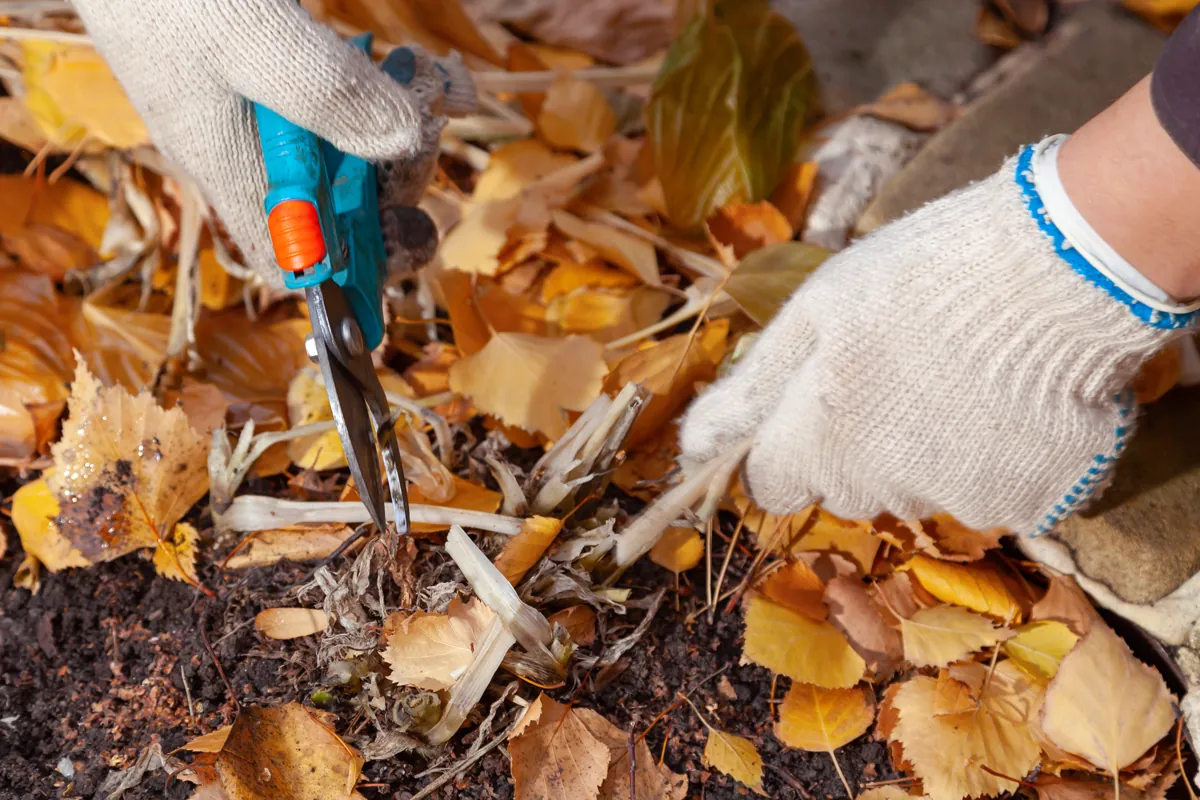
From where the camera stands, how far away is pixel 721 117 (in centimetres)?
123

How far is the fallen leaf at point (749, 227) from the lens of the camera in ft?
3.79

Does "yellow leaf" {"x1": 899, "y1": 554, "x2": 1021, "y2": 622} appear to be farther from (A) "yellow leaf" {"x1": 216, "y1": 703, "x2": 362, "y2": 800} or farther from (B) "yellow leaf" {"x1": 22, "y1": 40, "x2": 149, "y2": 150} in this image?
(B) "yellow leaf" {"x1": 22, "y1": 40, "x2": 149, "y2": 150}

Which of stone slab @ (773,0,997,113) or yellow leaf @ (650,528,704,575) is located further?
stone slab @ (773,0,997,113)

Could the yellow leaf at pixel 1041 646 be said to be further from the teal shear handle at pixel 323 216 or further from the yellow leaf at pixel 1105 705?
the teal shear handle at pixel 323 216

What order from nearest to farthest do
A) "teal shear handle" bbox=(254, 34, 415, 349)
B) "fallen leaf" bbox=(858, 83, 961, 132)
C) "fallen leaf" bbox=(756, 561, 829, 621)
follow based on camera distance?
1. "teal shear handle" bbox=(254, 34, 415, 349)
2. "fallen leaf" bbox=(756, 561, 829, 621)
3. "fallen leaf" bbox=(858, 83, 961, 132)

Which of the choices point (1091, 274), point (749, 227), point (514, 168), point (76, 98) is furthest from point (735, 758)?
point (76, 98)

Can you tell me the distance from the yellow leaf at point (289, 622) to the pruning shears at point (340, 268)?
0.14 m

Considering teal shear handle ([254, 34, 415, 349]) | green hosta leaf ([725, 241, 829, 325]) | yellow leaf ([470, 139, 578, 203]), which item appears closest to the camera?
teal shear handle ([254, 34, 415, 349])

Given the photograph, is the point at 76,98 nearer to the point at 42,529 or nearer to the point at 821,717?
the point at 42,529

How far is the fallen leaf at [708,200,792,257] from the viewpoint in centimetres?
115

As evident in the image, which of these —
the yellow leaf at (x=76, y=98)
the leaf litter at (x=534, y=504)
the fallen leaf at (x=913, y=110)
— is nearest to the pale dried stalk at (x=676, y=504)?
the leaf litter at (x=534, y=504)

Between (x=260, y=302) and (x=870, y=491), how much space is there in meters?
0.86

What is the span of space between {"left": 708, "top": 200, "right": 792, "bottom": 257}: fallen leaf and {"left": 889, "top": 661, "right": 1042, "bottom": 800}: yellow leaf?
1.92 ft

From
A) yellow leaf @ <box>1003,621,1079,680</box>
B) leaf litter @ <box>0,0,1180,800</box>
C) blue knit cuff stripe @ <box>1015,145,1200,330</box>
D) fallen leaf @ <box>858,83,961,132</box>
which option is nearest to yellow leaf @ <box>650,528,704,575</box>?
leaf litter @ <box>0,0,1180,800</box>
